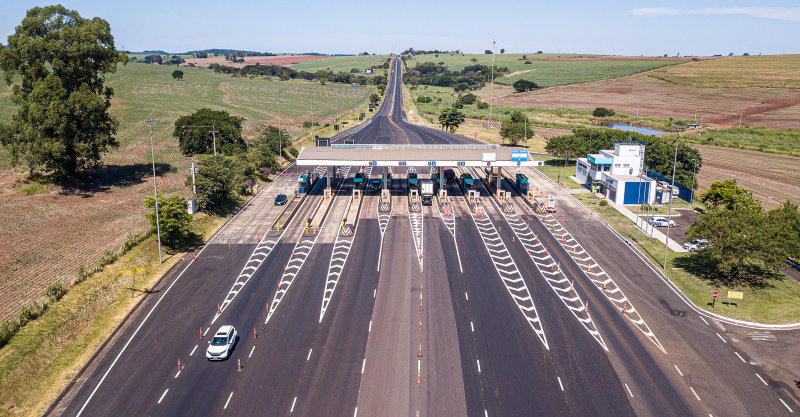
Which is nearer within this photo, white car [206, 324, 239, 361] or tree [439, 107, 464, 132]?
white car [206, 324, 239, 361]

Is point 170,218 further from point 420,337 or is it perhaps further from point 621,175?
point 621,175

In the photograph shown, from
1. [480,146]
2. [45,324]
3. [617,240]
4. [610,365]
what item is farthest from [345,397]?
[480,146]

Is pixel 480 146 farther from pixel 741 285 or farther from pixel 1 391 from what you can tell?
pixel 1 391

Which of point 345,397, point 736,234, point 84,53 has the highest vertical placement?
point 84,53

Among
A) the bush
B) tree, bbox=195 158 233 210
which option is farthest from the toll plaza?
the bush

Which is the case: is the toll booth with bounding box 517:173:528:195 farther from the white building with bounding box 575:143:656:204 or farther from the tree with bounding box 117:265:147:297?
the tree with bounding box 117:265:147:297

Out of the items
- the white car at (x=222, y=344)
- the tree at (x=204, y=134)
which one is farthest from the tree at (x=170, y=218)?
the tree at (x=204, y=134)

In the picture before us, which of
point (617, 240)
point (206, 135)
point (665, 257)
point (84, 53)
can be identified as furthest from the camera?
point (206, 135)
